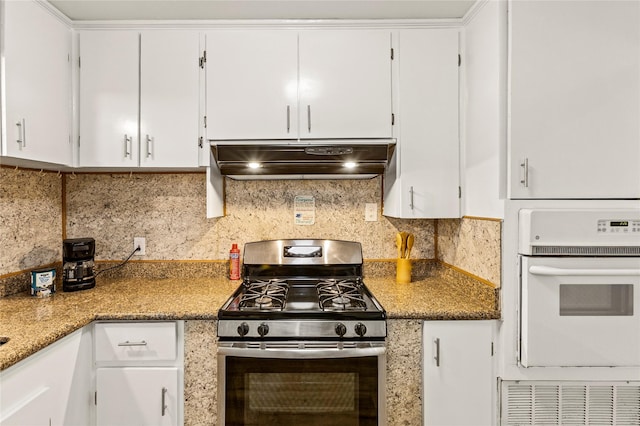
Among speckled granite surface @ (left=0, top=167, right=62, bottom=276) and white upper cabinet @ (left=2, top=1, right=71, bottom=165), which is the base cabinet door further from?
white upper cabinet @ (left=2, top=1, right=71, bottom=165)

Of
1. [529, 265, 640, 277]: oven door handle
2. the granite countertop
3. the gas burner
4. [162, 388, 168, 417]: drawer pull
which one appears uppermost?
[529, 265, 640, 277]: oven door handle

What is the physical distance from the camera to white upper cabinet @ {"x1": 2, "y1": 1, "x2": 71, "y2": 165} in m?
1.58

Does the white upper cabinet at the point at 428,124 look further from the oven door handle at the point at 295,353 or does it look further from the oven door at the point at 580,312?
the oven door handle at the point at 295,353

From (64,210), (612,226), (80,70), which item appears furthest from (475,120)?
(64,210)

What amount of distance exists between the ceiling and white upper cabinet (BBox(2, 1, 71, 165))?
18 cm

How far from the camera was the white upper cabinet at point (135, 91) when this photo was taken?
2000 mm

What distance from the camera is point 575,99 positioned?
161 cm

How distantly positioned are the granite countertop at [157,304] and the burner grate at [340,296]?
0.36 feet

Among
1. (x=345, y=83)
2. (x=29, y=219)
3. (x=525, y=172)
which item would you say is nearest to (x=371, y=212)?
(x=345, y=83)

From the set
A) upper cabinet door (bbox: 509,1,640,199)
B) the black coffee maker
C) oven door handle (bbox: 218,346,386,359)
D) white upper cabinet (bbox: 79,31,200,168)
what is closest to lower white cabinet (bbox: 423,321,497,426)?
oven door handle (bbox: 218,346,386,359)

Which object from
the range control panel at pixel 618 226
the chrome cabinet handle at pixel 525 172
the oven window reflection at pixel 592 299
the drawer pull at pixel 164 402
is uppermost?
the chrome cabinet handle at pixel 525 172

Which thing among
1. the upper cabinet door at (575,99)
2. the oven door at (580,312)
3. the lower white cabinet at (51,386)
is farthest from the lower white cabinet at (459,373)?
the lower white cabinet at (51,386)

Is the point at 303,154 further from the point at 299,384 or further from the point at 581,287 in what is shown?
the point at 581,287

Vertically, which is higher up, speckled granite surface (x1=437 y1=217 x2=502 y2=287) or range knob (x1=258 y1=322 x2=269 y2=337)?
speckled granite surface (x1=437 y1=217 x2=502 y2=287)
